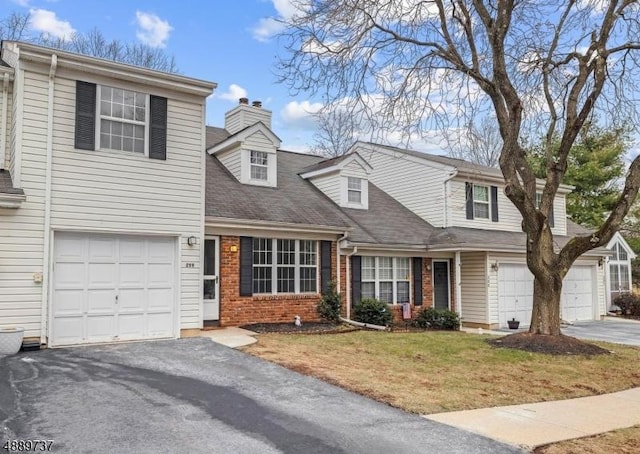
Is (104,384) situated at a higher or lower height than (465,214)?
lower

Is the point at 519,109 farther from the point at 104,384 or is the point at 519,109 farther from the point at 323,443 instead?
the point at 104,384

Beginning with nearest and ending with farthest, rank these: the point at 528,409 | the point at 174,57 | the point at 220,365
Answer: the point at 528,409 → the point at 220,365 → the point at 174,57

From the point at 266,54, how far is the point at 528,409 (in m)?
8.34

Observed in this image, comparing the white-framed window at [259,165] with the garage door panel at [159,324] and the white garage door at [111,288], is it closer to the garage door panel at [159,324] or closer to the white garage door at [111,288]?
the white garage door at [111,288]

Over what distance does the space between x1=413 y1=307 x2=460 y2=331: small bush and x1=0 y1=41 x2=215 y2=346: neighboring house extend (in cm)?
752

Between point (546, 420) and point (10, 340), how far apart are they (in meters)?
8.16

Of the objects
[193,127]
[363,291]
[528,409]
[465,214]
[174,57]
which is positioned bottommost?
[528,409]

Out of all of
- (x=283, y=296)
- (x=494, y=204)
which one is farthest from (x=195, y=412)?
(x=494, y=204)

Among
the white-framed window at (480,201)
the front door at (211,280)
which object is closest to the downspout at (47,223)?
the front door at (211,280)

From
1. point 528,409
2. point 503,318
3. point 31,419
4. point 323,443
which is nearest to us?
point 323,443

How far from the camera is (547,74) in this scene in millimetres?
12914

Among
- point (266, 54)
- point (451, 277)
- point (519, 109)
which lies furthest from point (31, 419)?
point (451, 277)

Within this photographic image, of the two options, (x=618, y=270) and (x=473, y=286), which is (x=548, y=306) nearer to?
(x=473, y=286)

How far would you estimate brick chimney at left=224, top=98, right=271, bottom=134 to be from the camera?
17719 millimetres
